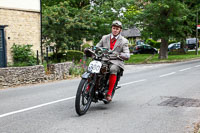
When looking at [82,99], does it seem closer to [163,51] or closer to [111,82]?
[111,82]

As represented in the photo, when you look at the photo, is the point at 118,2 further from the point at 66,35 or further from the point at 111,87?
the point at 111,87

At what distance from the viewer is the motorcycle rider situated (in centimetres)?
655

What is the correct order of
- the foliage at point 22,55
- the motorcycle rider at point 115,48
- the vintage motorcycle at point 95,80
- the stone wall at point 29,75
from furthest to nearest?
the foliage at point 22,55, the stone wall at point 29,75, the motorcycle rider at point 115,48, the vintage motorcycle at point 95,80

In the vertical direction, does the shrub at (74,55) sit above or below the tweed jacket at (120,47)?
below

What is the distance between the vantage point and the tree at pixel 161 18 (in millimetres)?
27408

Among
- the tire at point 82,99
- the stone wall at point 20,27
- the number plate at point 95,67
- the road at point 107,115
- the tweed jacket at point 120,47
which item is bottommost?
the road at point 107,115

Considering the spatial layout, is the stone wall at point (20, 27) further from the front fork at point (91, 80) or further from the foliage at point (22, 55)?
the front fork at point (91, 80)

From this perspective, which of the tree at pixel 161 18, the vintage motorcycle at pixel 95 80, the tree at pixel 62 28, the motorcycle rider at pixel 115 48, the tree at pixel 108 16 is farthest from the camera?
the tree at pixel 108 16

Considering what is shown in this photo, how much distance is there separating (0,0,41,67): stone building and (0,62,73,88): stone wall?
5085mm

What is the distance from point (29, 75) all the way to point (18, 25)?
24.5ft

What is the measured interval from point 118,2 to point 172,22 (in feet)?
17.7

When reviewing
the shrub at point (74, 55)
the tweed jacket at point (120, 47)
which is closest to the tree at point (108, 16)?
the shrub at point (74, 55)

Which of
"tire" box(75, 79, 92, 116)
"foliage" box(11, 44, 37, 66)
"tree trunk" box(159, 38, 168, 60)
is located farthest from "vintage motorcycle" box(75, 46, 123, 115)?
"tree trunk" box(159, 38, 168, 60)

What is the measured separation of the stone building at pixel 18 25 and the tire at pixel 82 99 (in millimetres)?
13077
